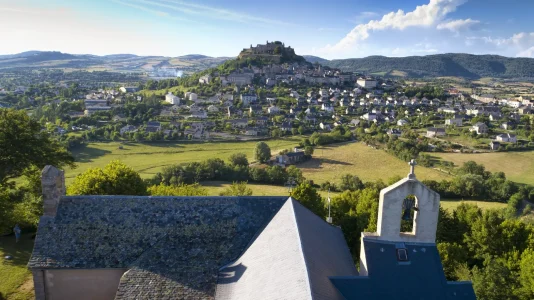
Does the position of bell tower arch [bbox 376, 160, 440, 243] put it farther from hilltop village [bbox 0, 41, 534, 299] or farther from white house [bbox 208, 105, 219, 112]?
white house [bbox 208, 105, 219, 112]

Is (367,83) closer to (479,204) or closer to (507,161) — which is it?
(507,161)

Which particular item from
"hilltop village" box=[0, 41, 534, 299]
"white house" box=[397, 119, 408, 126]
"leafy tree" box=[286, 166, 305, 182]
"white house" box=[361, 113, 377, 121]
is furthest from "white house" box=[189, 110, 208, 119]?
"leafy tree" box=[286, 166, 305, 182]

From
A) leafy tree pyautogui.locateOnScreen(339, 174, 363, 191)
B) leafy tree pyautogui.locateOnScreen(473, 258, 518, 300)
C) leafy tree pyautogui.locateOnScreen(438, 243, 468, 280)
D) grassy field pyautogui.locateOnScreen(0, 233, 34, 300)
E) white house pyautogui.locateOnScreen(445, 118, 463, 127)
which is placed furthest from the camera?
white house pyautogui.locateOnScreen(445, 118, 463, 127)

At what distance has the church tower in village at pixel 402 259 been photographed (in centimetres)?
1177

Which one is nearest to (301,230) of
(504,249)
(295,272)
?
(295,272)

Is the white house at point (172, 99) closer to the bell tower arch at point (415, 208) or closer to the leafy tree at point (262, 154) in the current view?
the leafy tree at point (262, 154)

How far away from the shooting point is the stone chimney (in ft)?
50.1

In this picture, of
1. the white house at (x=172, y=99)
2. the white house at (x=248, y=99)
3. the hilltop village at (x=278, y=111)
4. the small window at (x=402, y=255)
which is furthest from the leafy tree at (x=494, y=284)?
the white house at (x=172, y=99)

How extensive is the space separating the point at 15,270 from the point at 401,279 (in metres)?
19.8

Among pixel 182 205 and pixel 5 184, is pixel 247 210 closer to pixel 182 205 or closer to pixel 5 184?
pixel 182 205

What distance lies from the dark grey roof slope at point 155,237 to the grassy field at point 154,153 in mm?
43936

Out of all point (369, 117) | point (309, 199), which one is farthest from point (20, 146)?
point (369, 117)

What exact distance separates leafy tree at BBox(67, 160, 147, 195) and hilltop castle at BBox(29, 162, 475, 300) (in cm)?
818

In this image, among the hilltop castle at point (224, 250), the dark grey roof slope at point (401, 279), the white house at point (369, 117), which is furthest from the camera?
the white house at point (369, 117)
